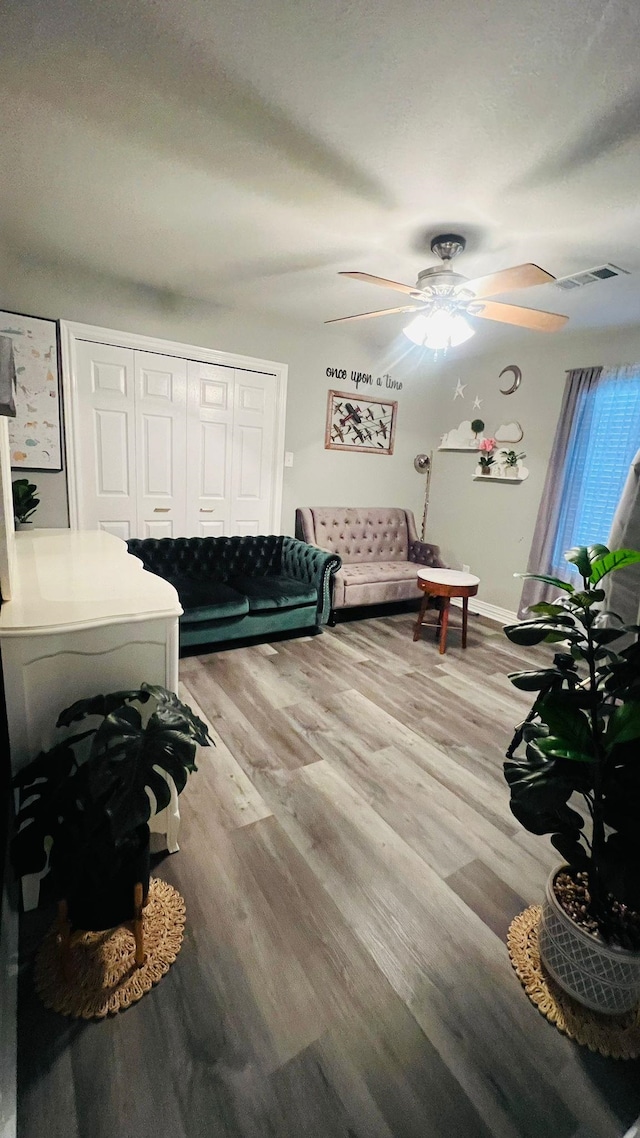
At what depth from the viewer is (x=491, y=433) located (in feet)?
15.4

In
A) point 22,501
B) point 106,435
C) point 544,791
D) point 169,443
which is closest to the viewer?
point 544,791

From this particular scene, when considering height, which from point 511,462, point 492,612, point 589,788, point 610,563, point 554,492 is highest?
point 511,462

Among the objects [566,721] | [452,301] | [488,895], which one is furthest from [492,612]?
[566,721]

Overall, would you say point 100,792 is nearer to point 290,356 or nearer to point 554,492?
point 290,356

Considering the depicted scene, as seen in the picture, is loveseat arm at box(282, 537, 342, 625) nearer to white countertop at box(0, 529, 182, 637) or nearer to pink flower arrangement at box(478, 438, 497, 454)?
white countertop at box(0, 529, 182, 637)

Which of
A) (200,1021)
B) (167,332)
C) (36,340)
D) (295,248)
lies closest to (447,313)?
(295,248)

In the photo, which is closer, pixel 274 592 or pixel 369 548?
pixel 274 592

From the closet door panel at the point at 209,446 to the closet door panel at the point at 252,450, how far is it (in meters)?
0.07

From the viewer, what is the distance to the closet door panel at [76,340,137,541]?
132 inches

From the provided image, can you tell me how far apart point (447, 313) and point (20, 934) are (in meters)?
3.12

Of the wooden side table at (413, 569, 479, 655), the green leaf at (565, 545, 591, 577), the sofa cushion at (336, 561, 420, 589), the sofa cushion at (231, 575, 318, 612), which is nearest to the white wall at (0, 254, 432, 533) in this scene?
the sofa cushion at (336, 561, 420, 589)

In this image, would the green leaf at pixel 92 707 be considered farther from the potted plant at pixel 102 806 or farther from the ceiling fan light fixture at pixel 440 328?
the ceiling fan light fixture at pixel 440 328

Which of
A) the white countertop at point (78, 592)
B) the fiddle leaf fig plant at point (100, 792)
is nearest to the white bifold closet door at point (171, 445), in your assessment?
the white countertop at point (78, 592)

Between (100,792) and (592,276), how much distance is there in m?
3.56
